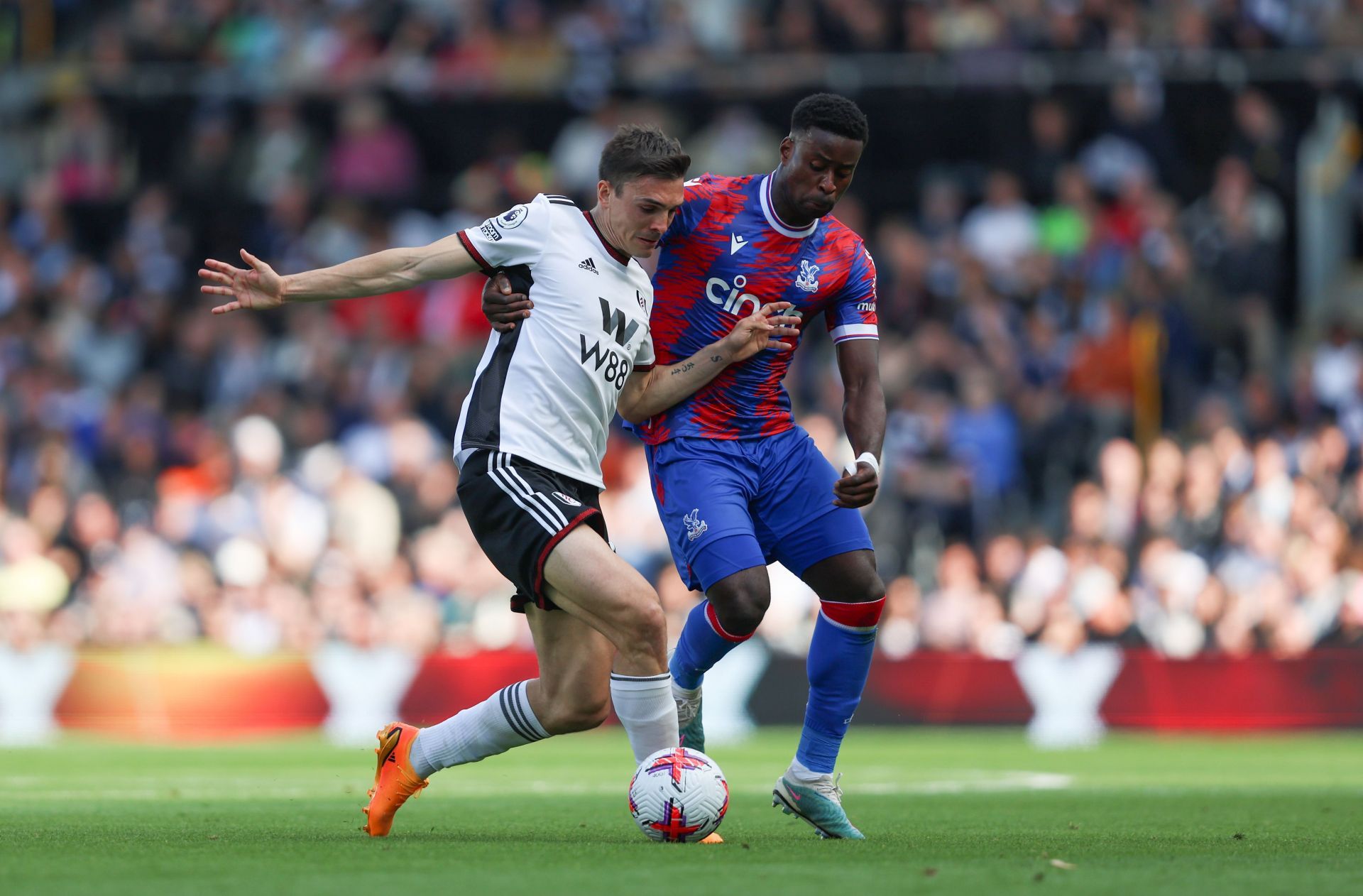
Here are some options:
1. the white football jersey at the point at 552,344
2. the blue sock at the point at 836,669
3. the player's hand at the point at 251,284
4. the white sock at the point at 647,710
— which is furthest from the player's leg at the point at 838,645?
the player's hand at the point at 251,284

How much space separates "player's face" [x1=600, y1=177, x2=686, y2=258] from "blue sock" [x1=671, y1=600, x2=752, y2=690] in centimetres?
150

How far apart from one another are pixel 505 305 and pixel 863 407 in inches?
62.1

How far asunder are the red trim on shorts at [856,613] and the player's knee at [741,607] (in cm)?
33

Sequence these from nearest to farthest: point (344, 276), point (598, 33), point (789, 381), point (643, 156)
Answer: point (344, 276)
point (643, 156)
point (789, 381)
point (598, 33)

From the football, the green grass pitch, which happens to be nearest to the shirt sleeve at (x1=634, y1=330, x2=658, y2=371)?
the football

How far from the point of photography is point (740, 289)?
819cm

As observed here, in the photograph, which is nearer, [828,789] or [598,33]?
[828,789]

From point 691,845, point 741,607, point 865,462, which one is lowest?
point 691,845

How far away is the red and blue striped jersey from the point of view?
8180 millimetres

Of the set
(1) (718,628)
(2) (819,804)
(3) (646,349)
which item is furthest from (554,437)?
(2) (819,804)

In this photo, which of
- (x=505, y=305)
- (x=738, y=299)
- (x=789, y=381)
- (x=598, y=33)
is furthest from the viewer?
(x=598, y=33)

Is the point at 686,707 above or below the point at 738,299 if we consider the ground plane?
below

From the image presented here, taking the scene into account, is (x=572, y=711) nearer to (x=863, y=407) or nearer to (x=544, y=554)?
(x=544, y=554)

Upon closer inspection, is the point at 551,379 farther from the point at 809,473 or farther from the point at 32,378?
the point at 32,378
